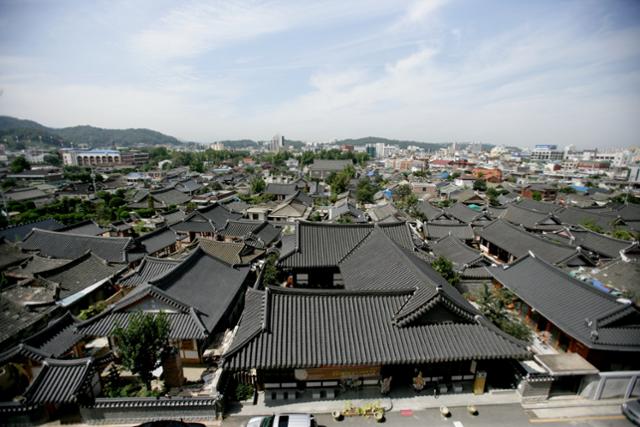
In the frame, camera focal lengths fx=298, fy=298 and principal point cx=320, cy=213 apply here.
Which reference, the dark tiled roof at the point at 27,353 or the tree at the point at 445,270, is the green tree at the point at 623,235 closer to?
the tree at the point at 445,270

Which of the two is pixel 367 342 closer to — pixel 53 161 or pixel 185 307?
pixel 185 307

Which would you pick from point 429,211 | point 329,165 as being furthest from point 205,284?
point 329,165

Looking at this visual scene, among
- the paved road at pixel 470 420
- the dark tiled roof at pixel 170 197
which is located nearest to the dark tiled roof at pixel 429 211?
the paved road at pixel 470 420

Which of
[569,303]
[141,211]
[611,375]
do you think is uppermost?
[569,303]

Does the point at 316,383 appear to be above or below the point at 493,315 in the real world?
below

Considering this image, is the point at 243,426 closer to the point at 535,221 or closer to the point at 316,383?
the point at 316,383

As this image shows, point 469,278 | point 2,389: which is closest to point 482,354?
point 469,278

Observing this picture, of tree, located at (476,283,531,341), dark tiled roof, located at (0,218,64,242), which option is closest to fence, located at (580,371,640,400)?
tree, located at (476,283,531,341)

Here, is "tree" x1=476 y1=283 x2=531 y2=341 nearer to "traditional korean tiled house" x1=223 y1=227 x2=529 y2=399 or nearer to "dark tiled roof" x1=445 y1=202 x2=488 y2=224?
"traditional korean tiled house" x1=223 y1=227 x2=529 y2=399
